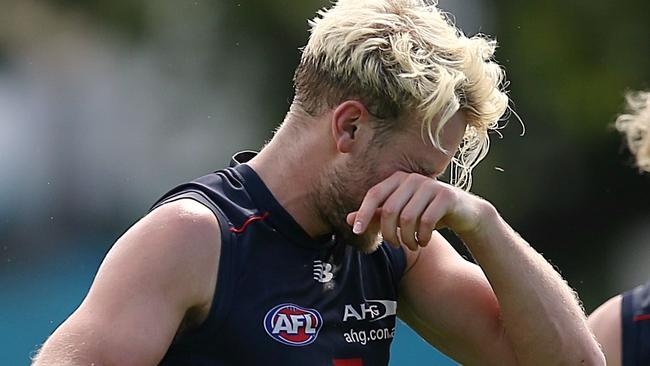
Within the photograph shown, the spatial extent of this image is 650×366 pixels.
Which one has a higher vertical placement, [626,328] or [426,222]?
[426,222]

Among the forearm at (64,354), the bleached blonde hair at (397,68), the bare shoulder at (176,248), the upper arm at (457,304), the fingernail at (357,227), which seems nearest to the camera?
the forearm at (64,354)

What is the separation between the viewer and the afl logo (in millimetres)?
3076

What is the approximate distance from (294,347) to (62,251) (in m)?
2.84

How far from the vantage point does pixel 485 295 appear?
3395 mm

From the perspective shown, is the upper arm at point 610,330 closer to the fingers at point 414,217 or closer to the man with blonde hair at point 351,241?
the man with blonde hair at point 351,241

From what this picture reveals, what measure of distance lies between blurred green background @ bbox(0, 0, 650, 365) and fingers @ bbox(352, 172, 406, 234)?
2590 millimetres

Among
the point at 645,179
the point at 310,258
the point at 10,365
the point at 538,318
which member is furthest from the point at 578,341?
the point at 645,179

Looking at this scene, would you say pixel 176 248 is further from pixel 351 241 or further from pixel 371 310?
pixel 371 310

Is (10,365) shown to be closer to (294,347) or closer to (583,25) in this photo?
(294,347)

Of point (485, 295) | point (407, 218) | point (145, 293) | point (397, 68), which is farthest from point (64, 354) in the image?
point (485, 295)

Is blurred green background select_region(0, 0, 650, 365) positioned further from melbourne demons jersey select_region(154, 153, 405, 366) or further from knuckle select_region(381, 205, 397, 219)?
knuckle select_region(381, 205, 397, 219)

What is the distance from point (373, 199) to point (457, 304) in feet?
1.50

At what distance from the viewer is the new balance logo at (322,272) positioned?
321 cm

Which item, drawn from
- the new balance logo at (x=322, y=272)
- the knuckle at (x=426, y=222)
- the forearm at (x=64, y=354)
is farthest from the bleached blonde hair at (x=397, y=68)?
the forearm at (x=64, y=354)
